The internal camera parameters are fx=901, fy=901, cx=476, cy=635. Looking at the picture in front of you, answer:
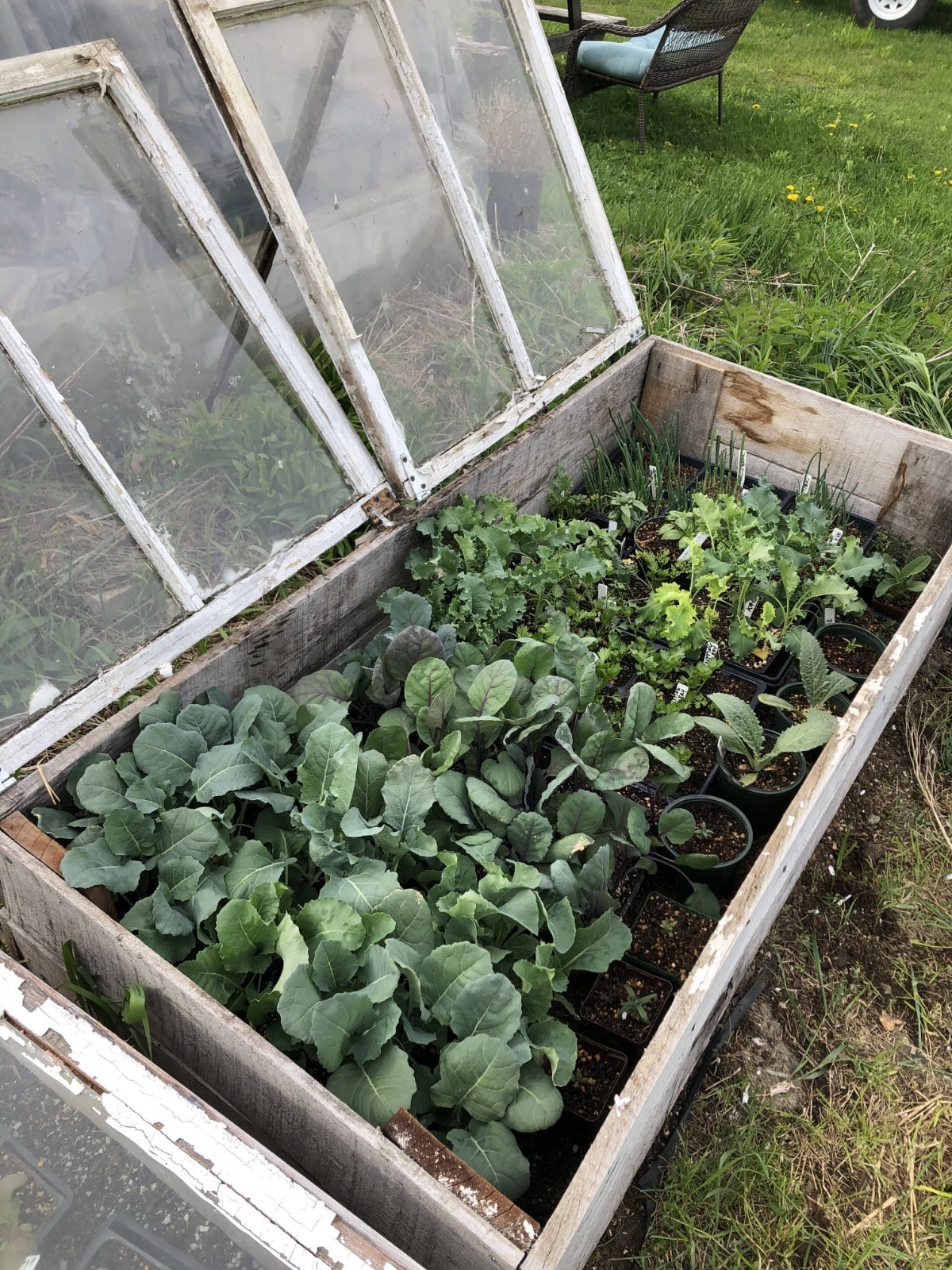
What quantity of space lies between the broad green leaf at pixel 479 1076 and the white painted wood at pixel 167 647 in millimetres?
888

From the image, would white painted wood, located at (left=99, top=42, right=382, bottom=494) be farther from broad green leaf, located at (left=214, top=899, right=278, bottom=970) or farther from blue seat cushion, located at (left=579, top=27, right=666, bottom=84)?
blue seat cushion, located at (left=579, top=27, right=666, bottom=84)

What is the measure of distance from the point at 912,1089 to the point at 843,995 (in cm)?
21

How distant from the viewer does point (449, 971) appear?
1.36m

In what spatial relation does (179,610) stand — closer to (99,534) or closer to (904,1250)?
(99,534)

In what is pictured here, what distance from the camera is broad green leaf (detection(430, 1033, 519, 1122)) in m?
1.26

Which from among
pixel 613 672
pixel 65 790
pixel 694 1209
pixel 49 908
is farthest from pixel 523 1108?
pixel 613 672

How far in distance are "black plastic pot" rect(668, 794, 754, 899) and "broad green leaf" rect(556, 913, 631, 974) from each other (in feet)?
1.10

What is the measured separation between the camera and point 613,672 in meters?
2.20

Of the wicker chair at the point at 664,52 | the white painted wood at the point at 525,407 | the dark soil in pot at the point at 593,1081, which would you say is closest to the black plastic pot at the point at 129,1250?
the dark soil in pot at the point at 593,1081

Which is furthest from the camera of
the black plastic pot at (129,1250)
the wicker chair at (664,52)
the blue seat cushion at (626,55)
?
the blue seat cushion at (626,55)

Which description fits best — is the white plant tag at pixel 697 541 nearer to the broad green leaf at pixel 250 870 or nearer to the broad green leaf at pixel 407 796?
the broad green leaf at pixel 407 796

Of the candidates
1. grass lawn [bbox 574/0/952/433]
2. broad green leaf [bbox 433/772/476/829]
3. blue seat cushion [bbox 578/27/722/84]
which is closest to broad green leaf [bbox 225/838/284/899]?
broad green leaf [bbox 433/772/476/829]

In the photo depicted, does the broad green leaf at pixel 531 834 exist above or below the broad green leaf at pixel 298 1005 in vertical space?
below

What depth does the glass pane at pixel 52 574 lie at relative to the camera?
1.57 meters
